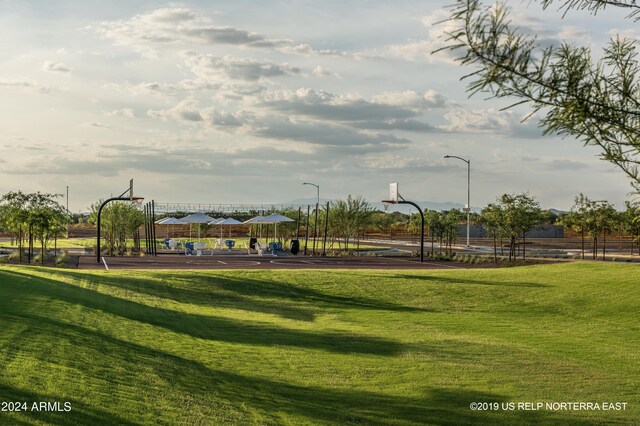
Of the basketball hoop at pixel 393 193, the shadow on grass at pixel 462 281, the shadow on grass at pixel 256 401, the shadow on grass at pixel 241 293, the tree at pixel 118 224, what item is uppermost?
the basketball hoop at pixel 393 193

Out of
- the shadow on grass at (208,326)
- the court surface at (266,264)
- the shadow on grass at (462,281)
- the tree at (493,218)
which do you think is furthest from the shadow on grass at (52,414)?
the tree at (493,218)

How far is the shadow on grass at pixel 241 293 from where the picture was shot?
21.4 meters

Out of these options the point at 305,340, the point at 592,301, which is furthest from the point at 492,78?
the point at 592,301

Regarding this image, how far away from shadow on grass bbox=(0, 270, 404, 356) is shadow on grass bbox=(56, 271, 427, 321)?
2437 millimetres

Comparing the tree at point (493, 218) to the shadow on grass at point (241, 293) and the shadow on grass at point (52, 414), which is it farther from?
the shadow on grass at point (52, 414)

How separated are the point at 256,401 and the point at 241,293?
13.5 metres

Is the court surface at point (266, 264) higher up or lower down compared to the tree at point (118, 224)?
lower down

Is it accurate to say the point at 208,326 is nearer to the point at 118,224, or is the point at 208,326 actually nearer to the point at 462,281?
the point at 462,281

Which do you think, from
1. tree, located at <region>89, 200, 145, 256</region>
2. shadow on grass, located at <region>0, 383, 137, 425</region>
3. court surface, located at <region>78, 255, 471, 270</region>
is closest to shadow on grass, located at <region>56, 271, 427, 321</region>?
court surface, located at <region>78, 255, 471, 270</region>

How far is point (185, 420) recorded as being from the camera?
9180mm

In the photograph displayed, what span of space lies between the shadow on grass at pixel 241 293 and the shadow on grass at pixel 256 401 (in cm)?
799

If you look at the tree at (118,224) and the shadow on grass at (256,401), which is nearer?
the shadow on grass at (256,401)

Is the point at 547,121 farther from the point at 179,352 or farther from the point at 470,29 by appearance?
the point at 179,352

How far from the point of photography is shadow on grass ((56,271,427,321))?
21.4 m
